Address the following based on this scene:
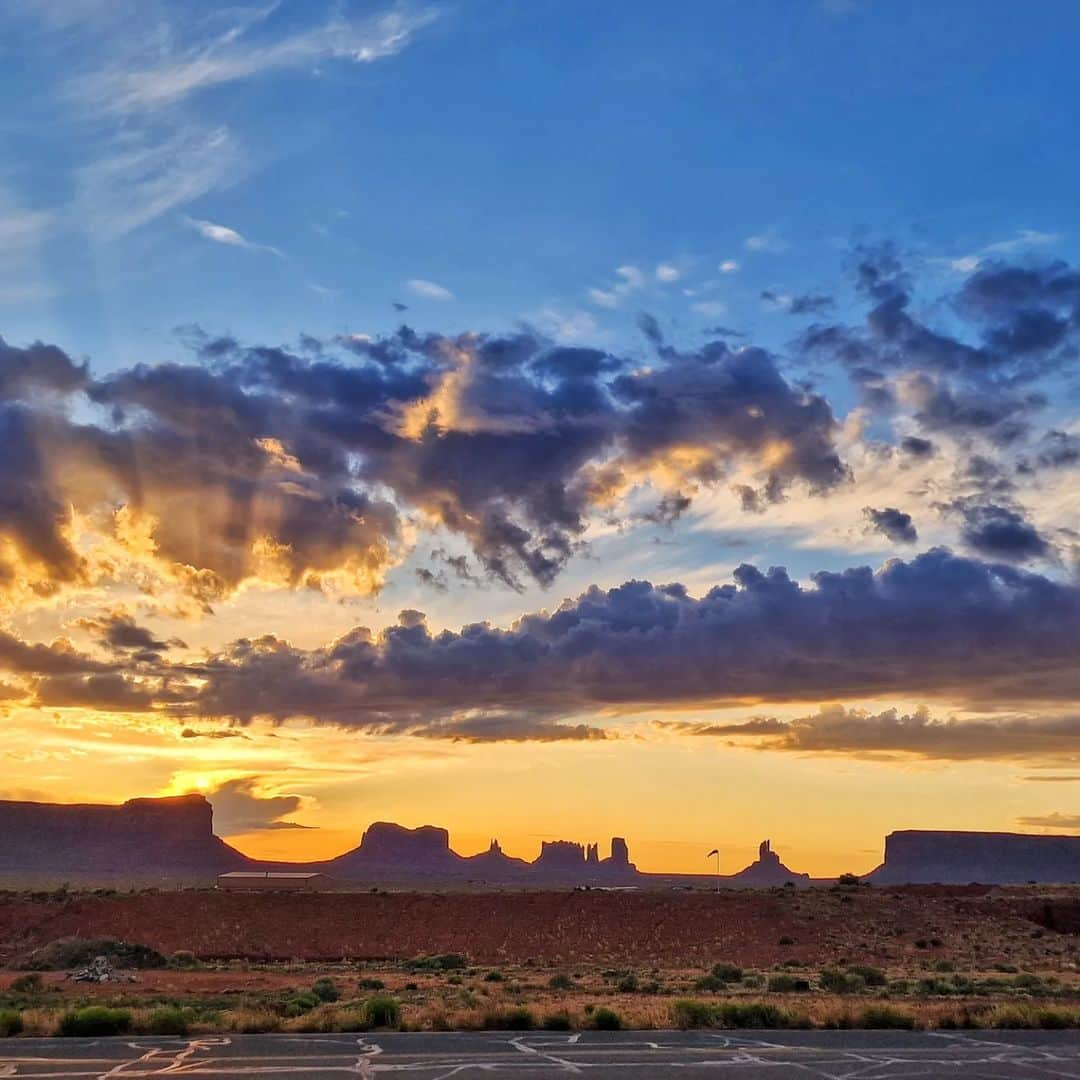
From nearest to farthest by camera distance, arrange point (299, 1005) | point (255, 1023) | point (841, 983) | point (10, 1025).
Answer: point (10, 1025) → point (255, 1023) → point (299, 1005) → point (841, 983)

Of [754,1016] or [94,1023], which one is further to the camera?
[754,1016]

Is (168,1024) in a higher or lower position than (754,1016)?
higher

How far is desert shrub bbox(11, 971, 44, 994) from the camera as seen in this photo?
40.0 m

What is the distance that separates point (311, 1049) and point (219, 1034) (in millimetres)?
3761

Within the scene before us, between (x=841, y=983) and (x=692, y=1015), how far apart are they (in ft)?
46.5

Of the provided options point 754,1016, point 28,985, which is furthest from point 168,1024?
point 28,985

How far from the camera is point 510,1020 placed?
84.2ft

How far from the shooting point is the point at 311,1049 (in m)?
21.4

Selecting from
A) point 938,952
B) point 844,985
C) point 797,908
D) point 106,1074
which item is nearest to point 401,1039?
point 106,1074

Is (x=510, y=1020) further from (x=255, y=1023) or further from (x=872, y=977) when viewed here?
(x=872, y=977)

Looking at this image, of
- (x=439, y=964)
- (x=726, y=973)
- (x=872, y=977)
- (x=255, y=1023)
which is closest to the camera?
(x=255, y=1023)

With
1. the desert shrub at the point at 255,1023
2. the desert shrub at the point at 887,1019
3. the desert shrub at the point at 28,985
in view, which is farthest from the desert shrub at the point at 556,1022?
the desert shrub at the point at 28,985

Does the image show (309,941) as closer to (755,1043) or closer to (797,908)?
(797,908)

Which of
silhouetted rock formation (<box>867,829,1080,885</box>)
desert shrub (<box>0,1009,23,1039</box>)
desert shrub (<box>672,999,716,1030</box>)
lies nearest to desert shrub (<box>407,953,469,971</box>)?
desert shrub (<box>672,999,716,1030</box>)
